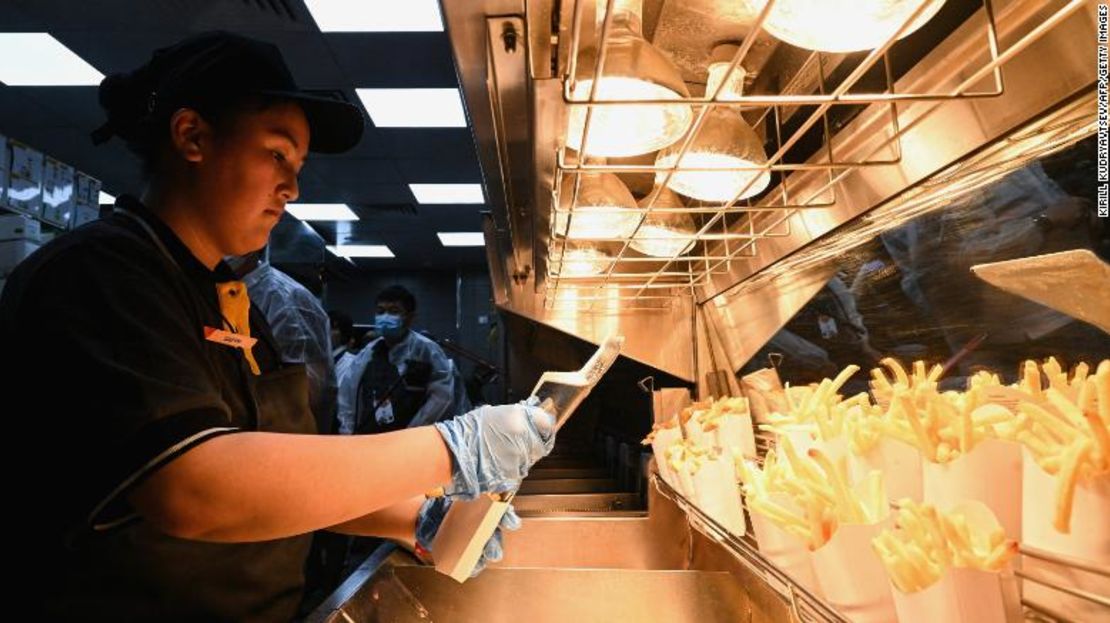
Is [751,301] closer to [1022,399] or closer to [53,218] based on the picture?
[1022,399]

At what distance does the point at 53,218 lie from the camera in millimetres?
3453

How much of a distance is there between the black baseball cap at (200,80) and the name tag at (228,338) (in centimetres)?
40

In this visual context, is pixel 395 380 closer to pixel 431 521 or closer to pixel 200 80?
pixel 431 521

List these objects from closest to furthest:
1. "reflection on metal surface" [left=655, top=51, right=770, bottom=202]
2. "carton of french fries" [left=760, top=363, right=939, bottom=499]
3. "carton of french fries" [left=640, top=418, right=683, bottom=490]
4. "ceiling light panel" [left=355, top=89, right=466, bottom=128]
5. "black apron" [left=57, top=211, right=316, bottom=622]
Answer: "carton of french fries" [left=760, top=363, right=939, bottom=499] → "black apron" [left=57, top=211, right=316, bottom=622] → "reflection on metal surface" [left=655, top=51, right=770, bottom=202] → "carton of french fries" [left=640, top=418, right=683, bottom=490] → "ceiling light panel" [left=355, top=89, right=466, bottom=128]

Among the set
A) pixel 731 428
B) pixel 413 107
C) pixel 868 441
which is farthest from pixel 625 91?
pixel 413 107

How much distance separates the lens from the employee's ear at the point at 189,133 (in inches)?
42.6

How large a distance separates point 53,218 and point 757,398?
390 cm

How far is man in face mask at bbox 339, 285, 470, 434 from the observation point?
461 cm

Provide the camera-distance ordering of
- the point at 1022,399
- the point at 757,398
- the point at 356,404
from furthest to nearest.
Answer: the point at 356,404, the point at 757,398, the point at 1022,399

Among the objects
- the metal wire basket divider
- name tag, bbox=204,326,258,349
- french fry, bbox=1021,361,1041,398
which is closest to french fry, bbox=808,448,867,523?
french fry, bbox=1021,361,1041,398

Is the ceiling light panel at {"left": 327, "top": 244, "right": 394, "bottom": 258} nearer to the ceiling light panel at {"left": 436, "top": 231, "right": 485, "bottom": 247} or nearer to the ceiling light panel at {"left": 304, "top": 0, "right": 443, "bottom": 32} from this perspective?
the ceiling light panel at {"left": 436, "top": 231, "right": 485, "bottom": 247}

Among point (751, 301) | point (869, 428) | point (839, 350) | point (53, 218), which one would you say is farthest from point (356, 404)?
point (869, 428)

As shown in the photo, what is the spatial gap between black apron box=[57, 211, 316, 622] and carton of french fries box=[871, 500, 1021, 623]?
3.16 ft

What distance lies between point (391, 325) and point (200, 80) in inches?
149
